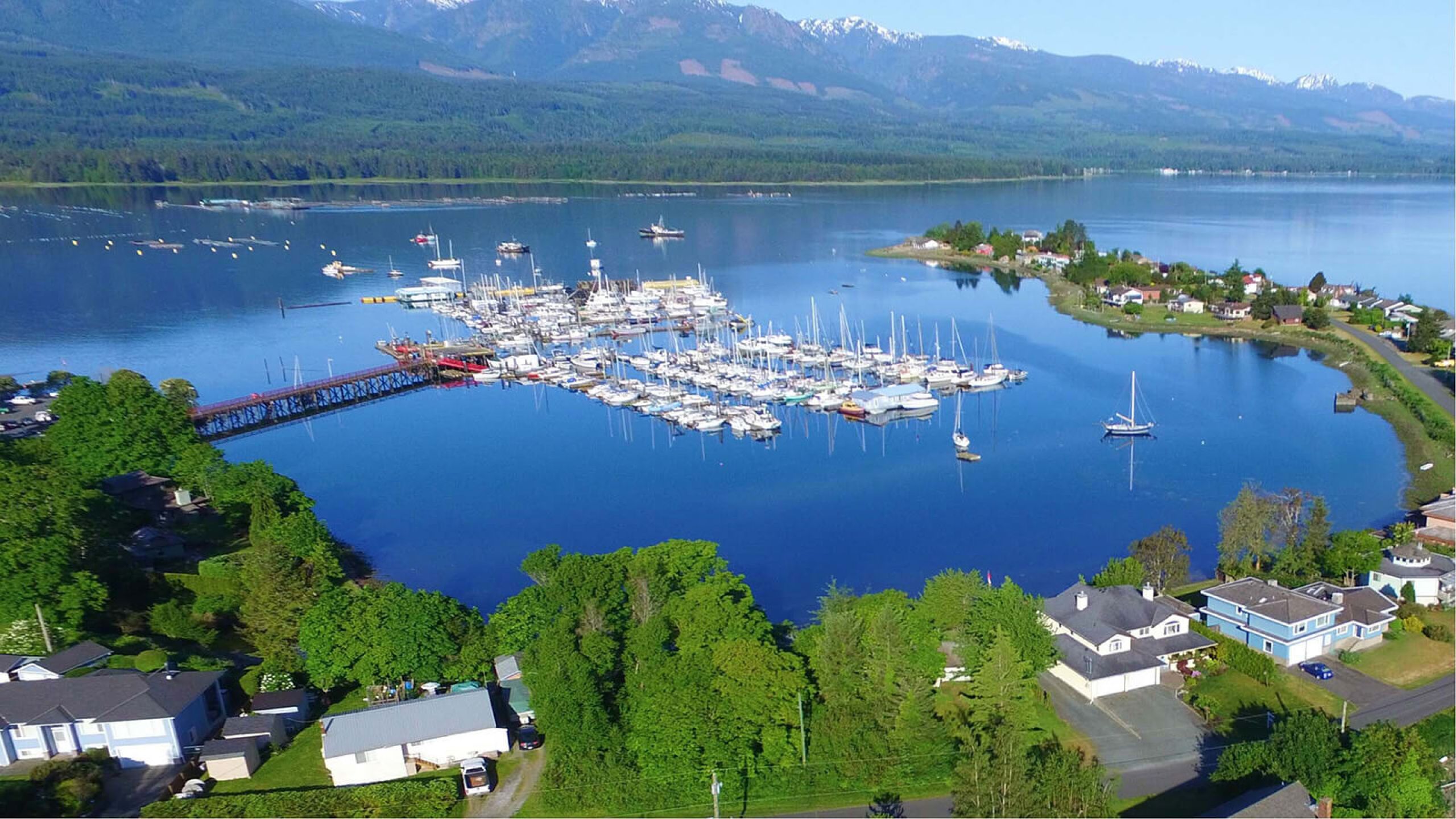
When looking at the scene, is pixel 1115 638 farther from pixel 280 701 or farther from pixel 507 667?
pixel 280 701

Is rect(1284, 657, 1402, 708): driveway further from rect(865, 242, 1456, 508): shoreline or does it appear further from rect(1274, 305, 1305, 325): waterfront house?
rect(1274, 305, 1305, 325): waterfront house

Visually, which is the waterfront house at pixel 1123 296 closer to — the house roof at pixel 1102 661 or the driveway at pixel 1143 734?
the house roof at pixel 1102 661

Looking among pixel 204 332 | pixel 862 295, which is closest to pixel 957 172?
pixel 862 295

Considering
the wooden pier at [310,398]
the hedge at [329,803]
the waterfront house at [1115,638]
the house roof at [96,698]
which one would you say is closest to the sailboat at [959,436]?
the waterfront house at [1115,638]

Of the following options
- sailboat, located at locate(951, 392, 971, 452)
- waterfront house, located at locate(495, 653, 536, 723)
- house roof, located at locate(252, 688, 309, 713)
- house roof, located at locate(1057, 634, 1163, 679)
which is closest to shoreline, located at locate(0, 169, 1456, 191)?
sailboat, located at locate(951, 392, 971, 452)

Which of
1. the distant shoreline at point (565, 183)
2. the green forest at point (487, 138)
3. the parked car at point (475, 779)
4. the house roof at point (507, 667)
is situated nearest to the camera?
the parked car at point (475, 779)
